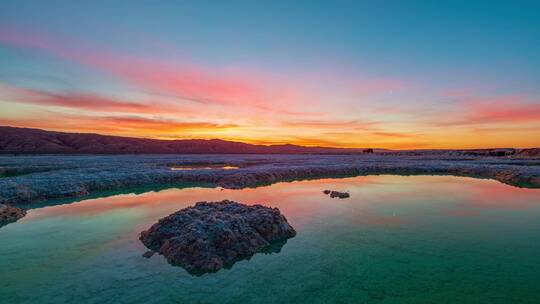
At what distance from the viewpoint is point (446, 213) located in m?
20.4

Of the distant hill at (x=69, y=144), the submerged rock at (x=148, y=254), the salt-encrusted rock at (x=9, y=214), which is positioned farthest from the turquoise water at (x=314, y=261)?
the distant hill at (x=69, y=144)

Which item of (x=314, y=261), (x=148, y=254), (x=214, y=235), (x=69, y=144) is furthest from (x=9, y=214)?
(x=69, y=144)

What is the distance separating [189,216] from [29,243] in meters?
7.89

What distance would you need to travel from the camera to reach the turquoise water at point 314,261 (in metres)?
9.34

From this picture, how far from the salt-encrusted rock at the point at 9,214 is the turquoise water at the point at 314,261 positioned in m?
0.66

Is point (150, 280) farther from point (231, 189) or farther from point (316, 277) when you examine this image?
point (231, 189)

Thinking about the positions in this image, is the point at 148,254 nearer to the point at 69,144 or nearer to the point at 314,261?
the point at 314,261

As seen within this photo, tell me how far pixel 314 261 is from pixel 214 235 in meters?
4.44

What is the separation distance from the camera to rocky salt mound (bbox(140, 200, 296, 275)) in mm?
11742

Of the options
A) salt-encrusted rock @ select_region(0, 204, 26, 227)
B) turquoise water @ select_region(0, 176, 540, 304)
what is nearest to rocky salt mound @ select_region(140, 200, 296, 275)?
turquoise water @ select_region(0, 176, 540, 304)

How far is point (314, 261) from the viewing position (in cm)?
1202

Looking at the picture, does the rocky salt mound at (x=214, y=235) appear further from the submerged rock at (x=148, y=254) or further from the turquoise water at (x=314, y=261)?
the turquoise water at (x=314, y=261)

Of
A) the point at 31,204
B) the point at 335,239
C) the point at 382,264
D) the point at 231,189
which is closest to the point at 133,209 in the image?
the point at 31,204

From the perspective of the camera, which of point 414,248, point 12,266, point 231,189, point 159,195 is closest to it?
point 12,266
